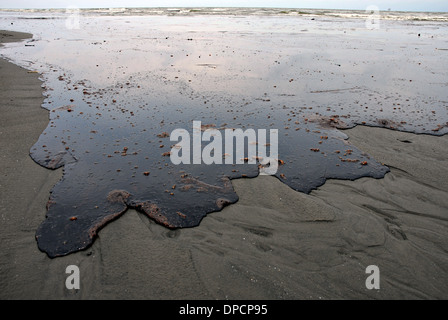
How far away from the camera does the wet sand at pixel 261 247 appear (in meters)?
3.22

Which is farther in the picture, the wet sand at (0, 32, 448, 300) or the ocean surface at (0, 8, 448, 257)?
the ocean surface at (0, 8, 448, 257)

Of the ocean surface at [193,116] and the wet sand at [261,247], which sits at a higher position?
the ocean surface at [193,116]

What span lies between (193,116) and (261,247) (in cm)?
485

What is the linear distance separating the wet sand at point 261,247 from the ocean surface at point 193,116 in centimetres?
27

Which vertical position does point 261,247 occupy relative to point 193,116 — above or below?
below

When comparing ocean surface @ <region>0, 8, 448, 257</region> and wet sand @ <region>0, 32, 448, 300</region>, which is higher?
ocean surface @ <region>0, 8, 448, 257</region>

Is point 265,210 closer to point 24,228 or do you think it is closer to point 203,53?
point 24,228

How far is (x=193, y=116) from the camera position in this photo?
770cm

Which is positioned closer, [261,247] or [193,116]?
[261,247]

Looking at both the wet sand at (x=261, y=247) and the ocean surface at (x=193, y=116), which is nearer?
the wet sand at (x=261, y=247)

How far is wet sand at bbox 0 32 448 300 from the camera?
127 inches

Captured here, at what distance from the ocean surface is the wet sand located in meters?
0.27

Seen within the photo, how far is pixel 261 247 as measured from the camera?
149 inches
